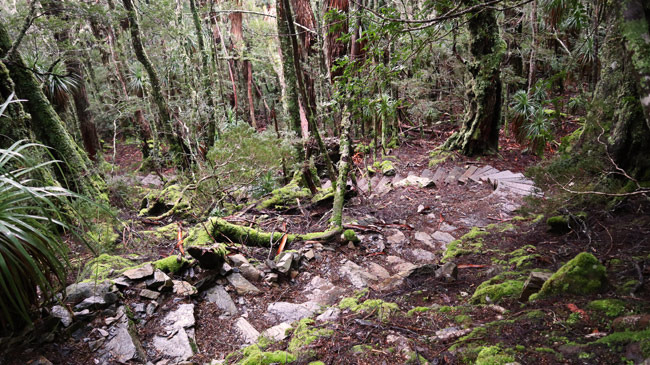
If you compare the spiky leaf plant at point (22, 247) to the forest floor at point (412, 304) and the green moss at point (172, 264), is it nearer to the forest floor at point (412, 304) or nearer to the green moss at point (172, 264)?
the forest floor at point (412, 304)

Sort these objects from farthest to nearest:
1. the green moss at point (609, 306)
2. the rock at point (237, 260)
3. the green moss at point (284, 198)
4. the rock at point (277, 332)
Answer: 1. the green moss at point (284, 198)
2. the rock at point (237, 260)
3. the rock at point (277, 332)
4. the green moss at point (609, 306)

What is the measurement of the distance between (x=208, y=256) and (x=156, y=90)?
6121mm

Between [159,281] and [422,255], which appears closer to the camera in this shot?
[159,281]

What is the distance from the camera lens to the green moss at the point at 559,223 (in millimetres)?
3195

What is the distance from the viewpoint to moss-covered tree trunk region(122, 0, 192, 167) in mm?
6941

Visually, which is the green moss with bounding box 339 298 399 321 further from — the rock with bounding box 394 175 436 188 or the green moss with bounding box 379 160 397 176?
the green moss with bounding box 379 160 397 176

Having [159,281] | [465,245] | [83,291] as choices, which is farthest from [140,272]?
[465,245]

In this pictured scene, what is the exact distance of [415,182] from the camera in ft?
23.3

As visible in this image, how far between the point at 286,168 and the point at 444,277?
193 inches

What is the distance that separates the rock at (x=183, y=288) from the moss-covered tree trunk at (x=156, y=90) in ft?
20.2

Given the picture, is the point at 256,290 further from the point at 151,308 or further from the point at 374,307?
the point at 374,307

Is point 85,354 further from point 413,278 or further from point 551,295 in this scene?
point 551,295

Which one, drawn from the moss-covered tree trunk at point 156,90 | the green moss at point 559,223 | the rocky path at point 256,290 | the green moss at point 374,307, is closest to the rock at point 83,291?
the rocky path at point 256,290

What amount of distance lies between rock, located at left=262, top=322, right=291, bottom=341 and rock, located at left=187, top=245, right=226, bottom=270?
39.9 inches
